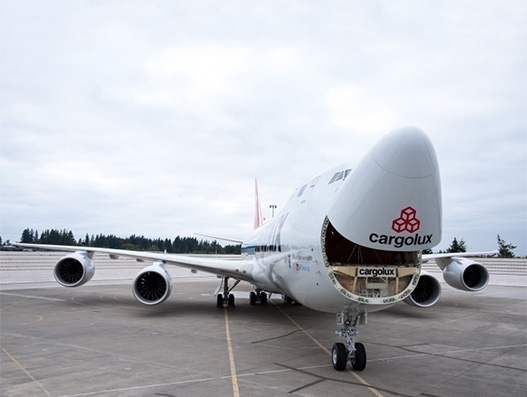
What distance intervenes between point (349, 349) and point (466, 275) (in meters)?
11.6

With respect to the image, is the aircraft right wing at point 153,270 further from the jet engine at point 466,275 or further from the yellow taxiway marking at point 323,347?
the jet engine at point 466,275

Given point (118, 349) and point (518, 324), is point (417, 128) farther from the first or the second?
point (518, 324)

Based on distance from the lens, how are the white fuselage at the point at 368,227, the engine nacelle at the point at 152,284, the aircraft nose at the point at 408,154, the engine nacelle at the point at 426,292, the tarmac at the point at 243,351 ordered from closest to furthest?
the aircraft nose at the point at 408,154
the white fuselage at the point at 368,227
the tarmac at the point at 243,351
the engine nacelle at the point at 152,284
the engine nacelle at the point at 426,292

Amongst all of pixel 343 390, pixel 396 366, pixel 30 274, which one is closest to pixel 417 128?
pixel 343 390

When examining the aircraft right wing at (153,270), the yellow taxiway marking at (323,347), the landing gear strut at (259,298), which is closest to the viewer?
the yellow taxiway marking at (323,347)

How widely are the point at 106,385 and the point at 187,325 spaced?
20.6ft

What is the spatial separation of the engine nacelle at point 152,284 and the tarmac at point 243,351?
683 millimetres

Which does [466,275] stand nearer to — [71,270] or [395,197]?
[395,197]

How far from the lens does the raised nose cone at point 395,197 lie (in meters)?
5.92

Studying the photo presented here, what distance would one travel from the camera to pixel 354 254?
348 inches

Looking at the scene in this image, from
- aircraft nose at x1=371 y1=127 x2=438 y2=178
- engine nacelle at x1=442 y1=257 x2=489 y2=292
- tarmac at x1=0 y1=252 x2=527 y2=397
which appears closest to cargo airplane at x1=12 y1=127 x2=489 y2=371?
aircraft nose at x1=371 y1=127 x2=438 y2=178

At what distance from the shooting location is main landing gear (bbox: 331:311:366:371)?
786cm

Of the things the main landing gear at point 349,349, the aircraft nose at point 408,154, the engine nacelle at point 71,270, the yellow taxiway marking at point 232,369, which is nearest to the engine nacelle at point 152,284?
the yellow taxiway marking at point 232,369

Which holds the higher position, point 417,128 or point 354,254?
point 417,128
